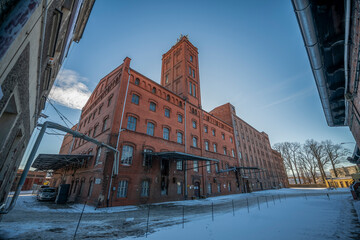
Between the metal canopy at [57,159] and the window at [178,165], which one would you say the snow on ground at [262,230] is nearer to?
the window at [178,165]

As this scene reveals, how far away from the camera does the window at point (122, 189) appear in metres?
14.0

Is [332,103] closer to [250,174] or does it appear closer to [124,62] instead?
[124,62]

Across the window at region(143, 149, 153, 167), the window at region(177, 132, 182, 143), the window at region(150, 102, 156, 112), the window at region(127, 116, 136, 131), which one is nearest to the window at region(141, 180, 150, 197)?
the window at region(143, 149, 153, 167)

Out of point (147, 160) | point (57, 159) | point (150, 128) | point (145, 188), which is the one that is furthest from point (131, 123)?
point (57, 159)

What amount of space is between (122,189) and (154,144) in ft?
18.9

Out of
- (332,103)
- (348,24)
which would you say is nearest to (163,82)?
(332,103)

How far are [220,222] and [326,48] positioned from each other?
8.65 m

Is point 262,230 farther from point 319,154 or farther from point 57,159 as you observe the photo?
point 319,154

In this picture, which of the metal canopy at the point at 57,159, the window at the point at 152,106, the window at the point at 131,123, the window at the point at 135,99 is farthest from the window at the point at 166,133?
the metal canopy at the point at 57,159

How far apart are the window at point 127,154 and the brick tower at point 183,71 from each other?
45.7 ft

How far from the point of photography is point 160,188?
55.7 feet

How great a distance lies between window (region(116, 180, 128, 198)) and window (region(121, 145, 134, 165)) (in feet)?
5.92

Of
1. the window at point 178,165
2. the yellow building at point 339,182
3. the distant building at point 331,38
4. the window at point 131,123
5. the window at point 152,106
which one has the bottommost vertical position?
the yellow building at point 339,182

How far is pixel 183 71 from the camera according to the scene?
2916 cm
